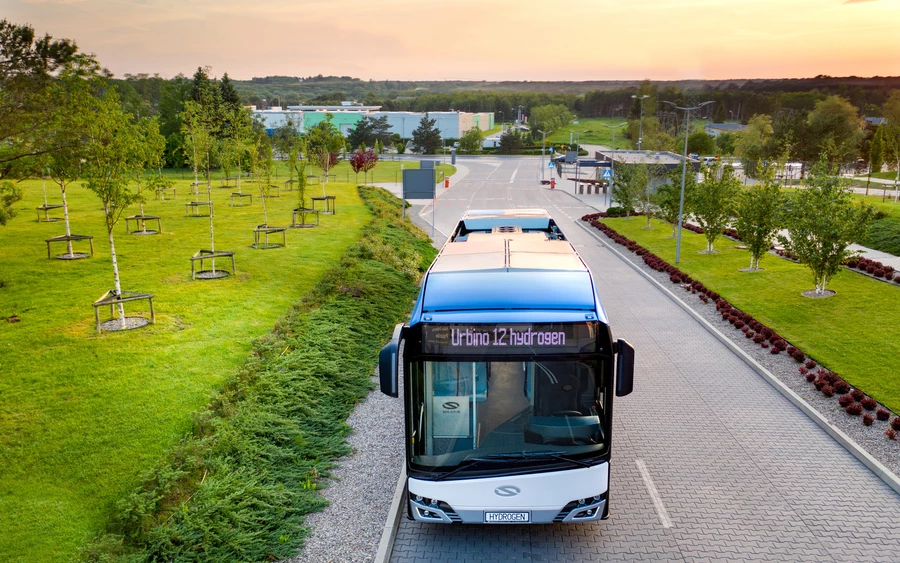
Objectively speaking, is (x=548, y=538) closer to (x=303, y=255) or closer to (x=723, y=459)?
(x=723, y=459)

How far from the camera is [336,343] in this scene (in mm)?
15188

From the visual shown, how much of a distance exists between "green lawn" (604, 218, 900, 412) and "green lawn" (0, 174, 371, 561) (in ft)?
42.9

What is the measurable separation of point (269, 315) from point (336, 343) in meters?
2.75

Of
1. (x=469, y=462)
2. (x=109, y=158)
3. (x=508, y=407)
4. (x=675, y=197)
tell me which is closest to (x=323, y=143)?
(x=675, y=197)

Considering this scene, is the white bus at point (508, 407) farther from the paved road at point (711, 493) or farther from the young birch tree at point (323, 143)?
the young birch tree at point (323, 143)

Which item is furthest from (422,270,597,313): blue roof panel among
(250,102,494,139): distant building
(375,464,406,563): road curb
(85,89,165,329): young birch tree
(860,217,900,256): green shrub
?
(250,102,494,139): distant building

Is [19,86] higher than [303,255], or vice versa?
[19,86]

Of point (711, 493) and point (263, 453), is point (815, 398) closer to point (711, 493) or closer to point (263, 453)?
point (711, 493)

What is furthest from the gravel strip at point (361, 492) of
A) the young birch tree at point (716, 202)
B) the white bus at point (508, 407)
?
the young birch tree at point (716, 202)

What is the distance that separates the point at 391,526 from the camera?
857 cm

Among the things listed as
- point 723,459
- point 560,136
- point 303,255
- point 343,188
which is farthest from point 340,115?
point 723,459

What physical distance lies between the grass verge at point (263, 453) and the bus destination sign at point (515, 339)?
10.8 feet

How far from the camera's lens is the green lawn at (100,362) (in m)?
8.82

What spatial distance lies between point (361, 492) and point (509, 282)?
3.78 metres
